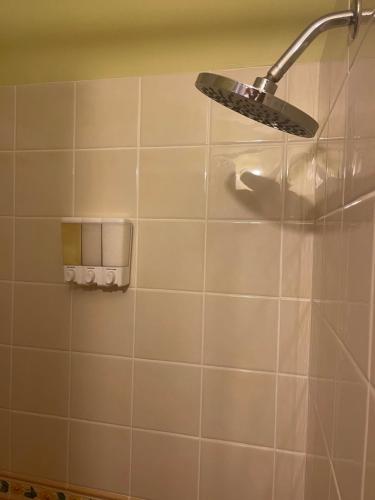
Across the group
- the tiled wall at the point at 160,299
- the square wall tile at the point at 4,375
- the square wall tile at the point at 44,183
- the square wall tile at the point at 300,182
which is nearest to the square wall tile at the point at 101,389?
the tiled wall at the point at 160,299

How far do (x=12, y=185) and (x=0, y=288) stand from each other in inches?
11.5

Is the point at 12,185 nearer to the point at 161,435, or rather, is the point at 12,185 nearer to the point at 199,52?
the point at 199,52

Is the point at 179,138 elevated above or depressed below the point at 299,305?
above

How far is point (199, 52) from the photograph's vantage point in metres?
0.88

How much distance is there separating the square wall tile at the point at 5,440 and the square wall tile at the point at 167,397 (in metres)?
0.39

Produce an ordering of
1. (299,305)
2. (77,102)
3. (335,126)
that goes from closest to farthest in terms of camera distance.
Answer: (335,126)
(299,305)
(77,102)

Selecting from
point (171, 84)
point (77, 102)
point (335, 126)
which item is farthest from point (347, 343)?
point (77, 102)

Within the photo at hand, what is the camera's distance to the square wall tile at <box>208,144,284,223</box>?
0.83 m

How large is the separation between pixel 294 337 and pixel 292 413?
0.18 metres

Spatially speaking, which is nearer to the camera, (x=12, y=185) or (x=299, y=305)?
(x=299, y=305)

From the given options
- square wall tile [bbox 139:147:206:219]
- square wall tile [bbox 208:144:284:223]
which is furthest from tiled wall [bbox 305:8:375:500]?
square wall tile [bbox 139:147:206:219]

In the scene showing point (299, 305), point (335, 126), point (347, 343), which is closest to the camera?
point (347, 343)

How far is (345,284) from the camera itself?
48 cm

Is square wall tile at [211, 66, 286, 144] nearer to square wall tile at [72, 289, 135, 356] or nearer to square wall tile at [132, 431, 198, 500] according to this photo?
square wall tile at [72, 289, 135, 356]
